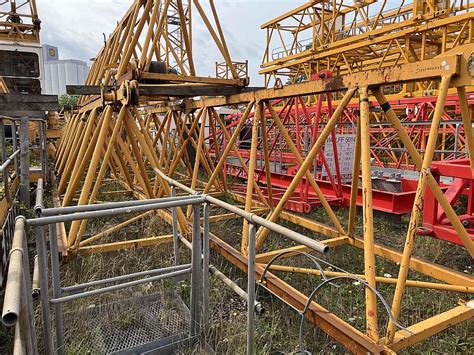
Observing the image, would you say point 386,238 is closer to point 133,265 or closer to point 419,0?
point 133,265

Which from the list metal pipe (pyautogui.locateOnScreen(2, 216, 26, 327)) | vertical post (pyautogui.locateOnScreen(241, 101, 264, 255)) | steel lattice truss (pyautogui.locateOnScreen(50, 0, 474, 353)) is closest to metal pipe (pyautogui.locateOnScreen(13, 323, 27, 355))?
metal pipe (pyautogui.locateOnScreen(2, 216, 26, 327))

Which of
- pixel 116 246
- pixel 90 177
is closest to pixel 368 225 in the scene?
pixel 116 246

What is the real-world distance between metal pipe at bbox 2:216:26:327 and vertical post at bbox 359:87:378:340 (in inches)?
68.5

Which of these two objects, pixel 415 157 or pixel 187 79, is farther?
pixel 187 79

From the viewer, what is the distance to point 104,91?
422 cm

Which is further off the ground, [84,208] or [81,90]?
[81,90]

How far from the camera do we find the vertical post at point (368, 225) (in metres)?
2.09

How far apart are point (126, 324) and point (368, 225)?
1855 mm

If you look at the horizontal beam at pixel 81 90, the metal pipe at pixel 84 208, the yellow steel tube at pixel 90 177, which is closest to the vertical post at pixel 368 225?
the metal pipe at pixel 84 208

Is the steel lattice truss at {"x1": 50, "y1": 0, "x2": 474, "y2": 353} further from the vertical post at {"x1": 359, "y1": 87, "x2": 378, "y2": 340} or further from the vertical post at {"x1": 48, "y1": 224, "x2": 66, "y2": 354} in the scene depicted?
the vertical post at {"x1": 48, "y1": 224, "x2": 66, "y2": 354}

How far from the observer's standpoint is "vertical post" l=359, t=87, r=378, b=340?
2090 millimetres

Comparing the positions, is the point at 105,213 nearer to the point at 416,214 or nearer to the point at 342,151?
the point at 416,214

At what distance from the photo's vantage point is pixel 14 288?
107 cm

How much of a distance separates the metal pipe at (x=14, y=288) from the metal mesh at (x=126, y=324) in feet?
4.08
